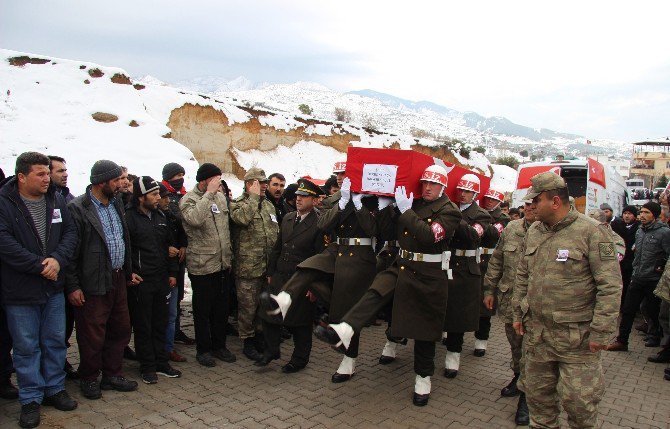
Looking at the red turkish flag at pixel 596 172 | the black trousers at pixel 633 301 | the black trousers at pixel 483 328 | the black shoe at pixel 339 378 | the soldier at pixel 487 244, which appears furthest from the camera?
the red turkish flag at pixel 596 172

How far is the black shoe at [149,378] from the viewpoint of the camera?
16.5 feet

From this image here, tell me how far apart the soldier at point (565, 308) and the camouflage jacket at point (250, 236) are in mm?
3202

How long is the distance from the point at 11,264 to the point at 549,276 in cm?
425

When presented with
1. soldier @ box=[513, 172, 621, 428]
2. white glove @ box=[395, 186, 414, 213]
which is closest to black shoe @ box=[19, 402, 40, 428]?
white glove @ box=[395, 186, 414, 213]

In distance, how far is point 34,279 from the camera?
4105 mm

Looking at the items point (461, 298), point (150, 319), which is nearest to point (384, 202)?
point (461, 298)

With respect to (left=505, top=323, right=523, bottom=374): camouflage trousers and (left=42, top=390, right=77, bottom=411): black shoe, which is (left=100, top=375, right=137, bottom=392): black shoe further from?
(left=505, top=323, right=523, bottom=374): camouflage trousers

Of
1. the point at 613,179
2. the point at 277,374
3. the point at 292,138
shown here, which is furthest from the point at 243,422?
the point at 292,138

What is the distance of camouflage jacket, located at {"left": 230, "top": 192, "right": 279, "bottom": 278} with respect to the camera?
19.2 feet

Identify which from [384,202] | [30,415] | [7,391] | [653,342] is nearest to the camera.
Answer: [30,415]

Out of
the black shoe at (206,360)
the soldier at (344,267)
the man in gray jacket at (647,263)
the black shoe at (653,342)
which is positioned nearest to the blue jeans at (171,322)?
the black shoe at (206,360)

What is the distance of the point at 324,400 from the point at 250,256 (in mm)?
1987

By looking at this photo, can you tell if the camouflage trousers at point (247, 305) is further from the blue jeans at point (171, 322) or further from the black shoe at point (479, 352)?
the black shoe at point (479, 352)

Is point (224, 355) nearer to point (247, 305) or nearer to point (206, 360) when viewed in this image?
point (206, 360)
